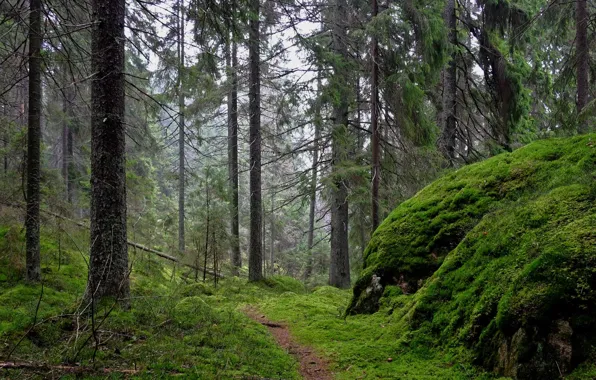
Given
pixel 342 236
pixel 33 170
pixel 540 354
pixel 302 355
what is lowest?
pixel 302 355

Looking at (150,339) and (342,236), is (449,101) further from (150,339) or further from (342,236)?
(150,339)

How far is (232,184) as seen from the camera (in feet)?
50.1

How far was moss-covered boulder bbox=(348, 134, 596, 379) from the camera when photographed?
298 centimetres

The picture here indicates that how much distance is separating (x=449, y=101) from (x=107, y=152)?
10433 mm

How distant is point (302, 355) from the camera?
16.4ft

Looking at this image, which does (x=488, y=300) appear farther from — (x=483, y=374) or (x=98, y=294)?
(x=98, y=294)

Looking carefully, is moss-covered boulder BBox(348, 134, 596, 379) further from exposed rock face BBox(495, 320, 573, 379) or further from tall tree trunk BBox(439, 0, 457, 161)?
tall tree trunk BBox(439, 0, 457, 161)

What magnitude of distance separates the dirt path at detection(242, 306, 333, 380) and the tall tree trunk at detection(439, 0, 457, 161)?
8.17 meters

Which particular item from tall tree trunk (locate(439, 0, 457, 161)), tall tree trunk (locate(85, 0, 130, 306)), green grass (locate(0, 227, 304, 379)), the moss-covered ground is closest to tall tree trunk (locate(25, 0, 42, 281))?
green grass (locate(0, 227, 304, 379))

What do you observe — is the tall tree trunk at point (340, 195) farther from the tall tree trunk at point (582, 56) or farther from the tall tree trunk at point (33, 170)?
the tall tree trunk at point (33, 170)

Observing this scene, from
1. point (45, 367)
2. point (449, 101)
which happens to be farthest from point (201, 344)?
point (449, 101)

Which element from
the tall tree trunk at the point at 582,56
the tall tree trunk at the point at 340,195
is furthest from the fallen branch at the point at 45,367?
the tall tree trunk at the point at 582,56

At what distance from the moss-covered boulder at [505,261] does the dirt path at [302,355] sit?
121cm

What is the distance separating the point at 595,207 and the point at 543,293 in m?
1.14
